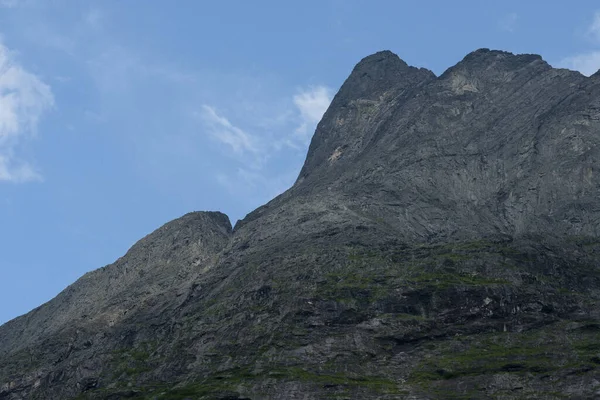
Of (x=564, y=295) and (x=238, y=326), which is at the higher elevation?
(x=238, y=326)

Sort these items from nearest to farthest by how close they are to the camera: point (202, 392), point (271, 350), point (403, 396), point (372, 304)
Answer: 1. point (403, 396)
2. point (202, 392)
3. point (271, 350)
4. point (372, 304)

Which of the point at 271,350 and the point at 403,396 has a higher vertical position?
the point at 271,350

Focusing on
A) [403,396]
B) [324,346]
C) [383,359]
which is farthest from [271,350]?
[403,396]

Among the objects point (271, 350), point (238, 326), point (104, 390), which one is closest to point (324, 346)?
point (271, 350)

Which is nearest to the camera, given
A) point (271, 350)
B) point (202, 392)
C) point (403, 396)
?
point (403, 396)

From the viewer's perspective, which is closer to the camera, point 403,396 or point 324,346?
point 403,396

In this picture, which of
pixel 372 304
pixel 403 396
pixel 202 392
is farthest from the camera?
pixel 372 304

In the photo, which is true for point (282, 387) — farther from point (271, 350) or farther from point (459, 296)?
point (459, 296)

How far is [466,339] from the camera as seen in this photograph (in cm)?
17750

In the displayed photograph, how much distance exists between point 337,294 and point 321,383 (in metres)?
36.7

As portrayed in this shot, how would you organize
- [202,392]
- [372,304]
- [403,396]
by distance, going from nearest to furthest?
1. [403,396]
2. [202,392]
3. [372,304]

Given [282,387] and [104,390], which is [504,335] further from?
[104,390]

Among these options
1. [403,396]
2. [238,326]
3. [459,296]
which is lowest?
[403,396]

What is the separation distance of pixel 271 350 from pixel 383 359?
829 inches
